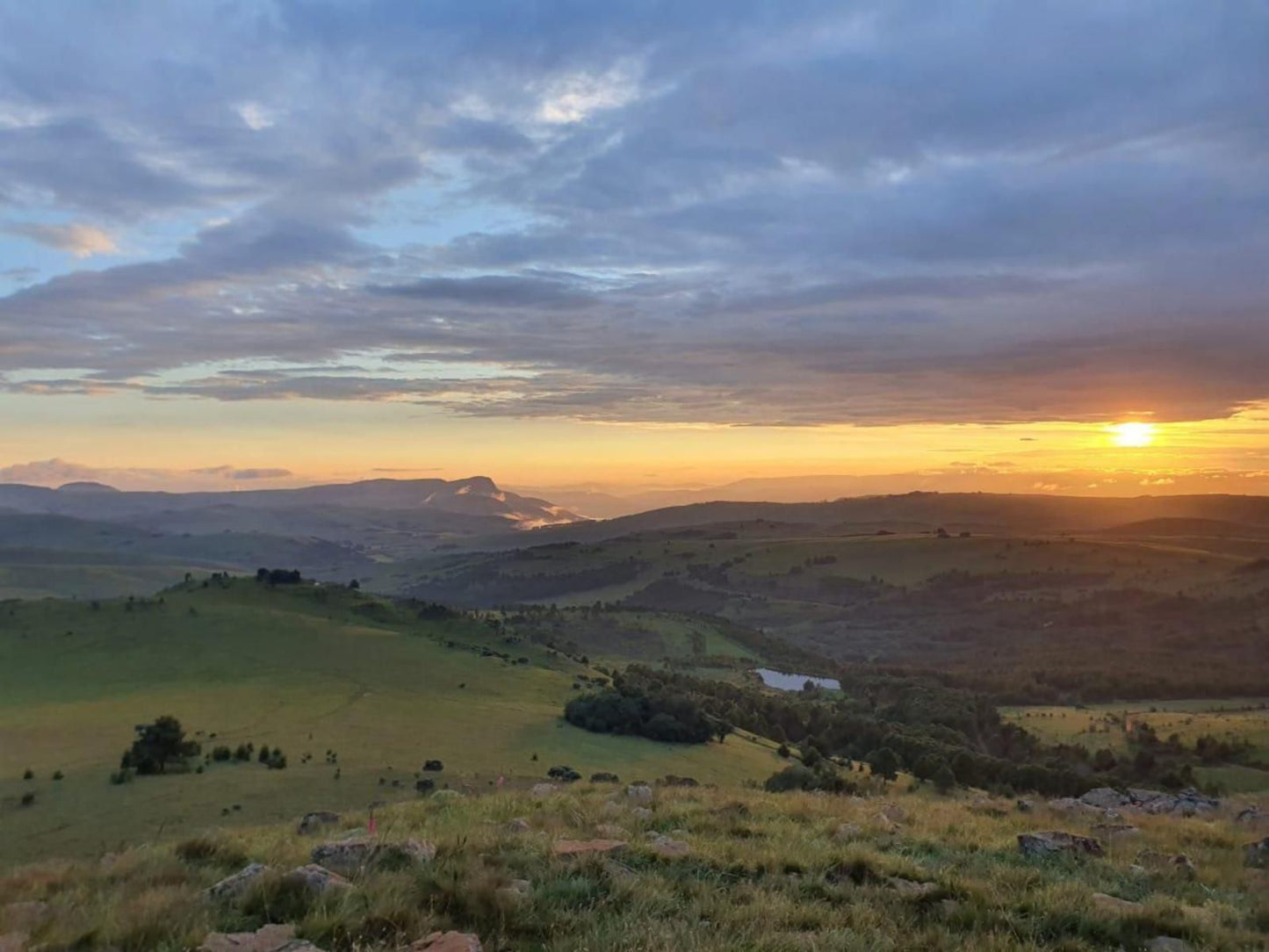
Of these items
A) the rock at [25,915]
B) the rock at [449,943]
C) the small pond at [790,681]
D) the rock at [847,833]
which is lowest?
the small pond at [790,681]

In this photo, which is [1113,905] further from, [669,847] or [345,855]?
[345,855]

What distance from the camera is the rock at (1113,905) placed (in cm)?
788

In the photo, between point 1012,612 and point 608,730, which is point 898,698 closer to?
point 608,730

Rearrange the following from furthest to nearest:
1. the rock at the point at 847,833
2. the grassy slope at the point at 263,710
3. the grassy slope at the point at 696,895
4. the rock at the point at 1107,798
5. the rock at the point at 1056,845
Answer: the grassy slope at the point at 263,710
the rock at the point at 1107,798
the rock at the point at 847,833
the rock at the point at 1056,845
the grassy slope at the point at 696,895

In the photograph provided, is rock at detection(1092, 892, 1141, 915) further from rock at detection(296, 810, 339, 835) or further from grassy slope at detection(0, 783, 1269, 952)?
rock at detection(296, 810, 339, 835)

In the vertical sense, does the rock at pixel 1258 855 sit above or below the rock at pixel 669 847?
below

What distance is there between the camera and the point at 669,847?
988cm

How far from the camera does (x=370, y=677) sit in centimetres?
5850

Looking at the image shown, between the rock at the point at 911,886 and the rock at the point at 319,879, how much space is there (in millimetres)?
5530

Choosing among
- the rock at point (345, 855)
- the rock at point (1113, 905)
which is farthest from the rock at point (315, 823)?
the rock at point (1113, 905)

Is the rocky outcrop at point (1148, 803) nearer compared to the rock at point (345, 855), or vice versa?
the rock at point (345, 855)

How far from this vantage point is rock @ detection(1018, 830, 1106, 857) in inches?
430

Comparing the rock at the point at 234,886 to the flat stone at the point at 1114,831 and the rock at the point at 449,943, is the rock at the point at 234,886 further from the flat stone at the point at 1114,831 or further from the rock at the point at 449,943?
the flat stone at the point at 1114,831

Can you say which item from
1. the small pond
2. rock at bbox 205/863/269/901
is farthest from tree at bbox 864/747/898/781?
the small pond
